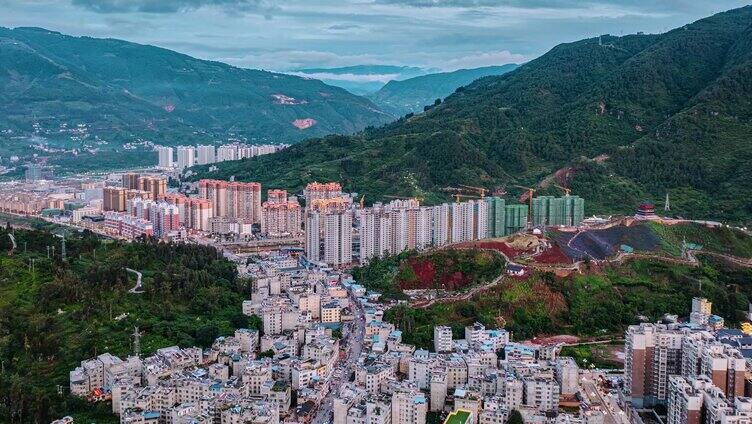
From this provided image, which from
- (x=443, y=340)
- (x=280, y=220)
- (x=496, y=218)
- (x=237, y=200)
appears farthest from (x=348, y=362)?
(x=237, y=200)

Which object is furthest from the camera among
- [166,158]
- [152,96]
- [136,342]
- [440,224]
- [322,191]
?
[152,96]

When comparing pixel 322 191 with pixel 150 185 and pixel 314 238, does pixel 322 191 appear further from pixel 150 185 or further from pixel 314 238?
pixel 150 185

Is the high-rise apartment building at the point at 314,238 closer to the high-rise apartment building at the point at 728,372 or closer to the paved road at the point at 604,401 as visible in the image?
the paved road at the point at 604,401

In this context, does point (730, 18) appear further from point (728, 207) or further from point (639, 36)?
point (728, 207)

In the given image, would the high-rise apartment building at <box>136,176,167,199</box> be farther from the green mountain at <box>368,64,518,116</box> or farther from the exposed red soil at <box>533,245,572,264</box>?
the green mountain at <box>368,64,518,116</box>

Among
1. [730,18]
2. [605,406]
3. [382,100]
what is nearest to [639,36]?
[730,18]

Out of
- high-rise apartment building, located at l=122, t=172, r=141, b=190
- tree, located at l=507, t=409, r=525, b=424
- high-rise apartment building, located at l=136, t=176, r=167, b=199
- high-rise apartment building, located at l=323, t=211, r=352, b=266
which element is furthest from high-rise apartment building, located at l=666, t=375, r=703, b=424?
high-rise apartment building, located at l=122, t=172, r=141, b=190

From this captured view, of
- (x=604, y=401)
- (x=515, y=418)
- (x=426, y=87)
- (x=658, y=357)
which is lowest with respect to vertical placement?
(x=604, y=401)
